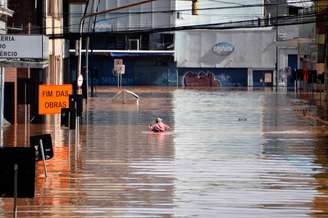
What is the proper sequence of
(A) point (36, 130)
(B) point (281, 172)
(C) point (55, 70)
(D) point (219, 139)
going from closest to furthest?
(B) point (281, 172)
(D) point (219, 139)
(A) point (36, 130)
(C) point (55, 70)

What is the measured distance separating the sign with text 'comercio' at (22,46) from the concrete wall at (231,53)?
76.3 meters

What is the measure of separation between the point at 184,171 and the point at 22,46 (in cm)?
542

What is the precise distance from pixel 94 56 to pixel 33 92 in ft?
242

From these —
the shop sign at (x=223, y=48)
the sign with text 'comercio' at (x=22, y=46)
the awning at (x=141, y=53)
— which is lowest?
the sign with text 'comercio' at (x=22, y=46)

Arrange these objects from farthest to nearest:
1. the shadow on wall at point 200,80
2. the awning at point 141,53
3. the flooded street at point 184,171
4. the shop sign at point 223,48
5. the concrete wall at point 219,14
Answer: the shadow on wall at point 200,80, the concrete wall at point 219,14, the shop sign at point 223,48, the awning at point 141,53, the flooded street at point 184,171

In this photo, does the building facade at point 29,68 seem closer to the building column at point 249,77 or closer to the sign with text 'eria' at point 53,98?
the sign with text 'eria' at point 53,98

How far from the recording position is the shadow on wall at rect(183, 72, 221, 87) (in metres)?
105

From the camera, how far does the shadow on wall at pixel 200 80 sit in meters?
105

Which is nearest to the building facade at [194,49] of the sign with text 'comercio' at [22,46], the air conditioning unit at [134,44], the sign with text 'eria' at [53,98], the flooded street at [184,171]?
the air conditioning unit at [134,44]

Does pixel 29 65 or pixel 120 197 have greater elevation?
pixel 29 65

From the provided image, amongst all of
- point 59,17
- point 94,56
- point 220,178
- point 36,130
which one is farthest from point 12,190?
point 94,56

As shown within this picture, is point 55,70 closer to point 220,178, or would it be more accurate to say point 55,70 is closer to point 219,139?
point 219,139

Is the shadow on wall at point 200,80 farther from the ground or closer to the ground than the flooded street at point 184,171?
farther from the ground

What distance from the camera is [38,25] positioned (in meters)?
48.8
